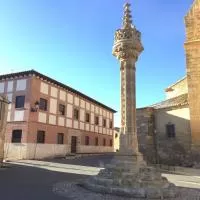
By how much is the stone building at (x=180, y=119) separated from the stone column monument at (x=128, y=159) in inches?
345

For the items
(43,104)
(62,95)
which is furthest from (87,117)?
(43,104)

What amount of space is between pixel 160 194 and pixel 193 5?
15.0 metres

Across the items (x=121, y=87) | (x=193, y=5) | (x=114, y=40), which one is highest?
(x=193, y=5)

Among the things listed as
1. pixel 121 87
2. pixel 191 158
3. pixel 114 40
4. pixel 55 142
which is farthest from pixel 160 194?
pixel 55 142

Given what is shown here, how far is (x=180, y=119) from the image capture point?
1666 cm

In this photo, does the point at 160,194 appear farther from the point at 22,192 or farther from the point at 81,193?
the point at 22,192

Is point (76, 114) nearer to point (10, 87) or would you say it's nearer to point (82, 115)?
point (82, 115)

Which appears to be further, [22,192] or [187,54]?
[187,54]

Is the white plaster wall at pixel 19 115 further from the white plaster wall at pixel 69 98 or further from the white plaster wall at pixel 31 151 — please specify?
the white plaster wall at pixel 69 98

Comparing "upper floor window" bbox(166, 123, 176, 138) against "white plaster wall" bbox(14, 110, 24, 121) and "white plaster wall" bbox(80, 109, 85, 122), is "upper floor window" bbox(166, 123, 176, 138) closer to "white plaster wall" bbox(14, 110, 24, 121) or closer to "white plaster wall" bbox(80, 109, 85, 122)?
"white plaster wall" bbox(14, 110, 24, 121)

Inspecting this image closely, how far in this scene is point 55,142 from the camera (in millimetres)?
22797

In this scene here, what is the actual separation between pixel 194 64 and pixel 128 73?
985 cm

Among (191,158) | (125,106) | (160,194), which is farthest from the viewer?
(191,158)

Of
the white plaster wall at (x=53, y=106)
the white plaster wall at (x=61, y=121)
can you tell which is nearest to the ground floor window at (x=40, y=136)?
the white plaster wall at (x=53, y=106)
